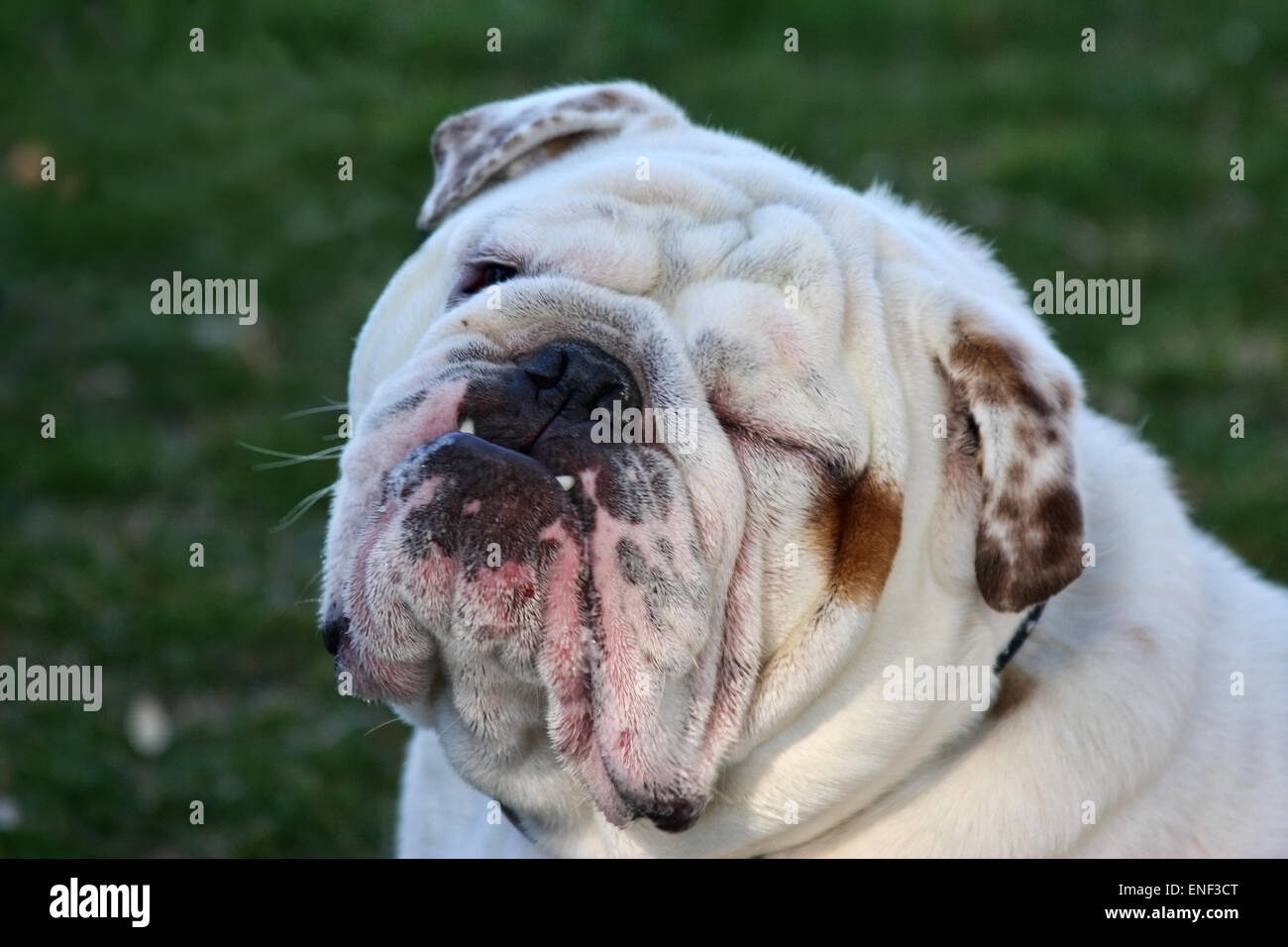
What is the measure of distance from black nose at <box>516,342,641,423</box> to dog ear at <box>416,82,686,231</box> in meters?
0.84

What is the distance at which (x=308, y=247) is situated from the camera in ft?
23.3

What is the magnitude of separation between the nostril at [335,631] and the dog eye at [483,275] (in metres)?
0.69

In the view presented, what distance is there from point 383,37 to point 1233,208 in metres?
4.35

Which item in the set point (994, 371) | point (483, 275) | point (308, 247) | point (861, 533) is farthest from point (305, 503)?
point (308, 247)

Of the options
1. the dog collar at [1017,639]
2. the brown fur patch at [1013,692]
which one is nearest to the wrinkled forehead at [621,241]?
the dog collar at [1017,639]

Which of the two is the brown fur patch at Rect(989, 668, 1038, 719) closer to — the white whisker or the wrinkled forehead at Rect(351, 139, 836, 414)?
the wrinkled forehead at Rect(351, 139, 836, 414)

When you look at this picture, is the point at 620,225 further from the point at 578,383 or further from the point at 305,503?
the point at 305,503

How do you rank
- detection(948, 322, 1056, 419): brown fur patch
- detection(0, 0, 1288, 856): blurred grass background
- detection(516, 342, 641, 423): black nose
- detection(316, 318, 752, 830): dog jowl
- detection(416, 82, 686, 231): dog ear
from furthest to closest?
detection(0, 0, 1288, 856): blurred grass background < detection(416, 82, 686, 231): dog ear < detection(948, 322, 1056, 419): brown fur patch < detection(516, 342, 641, 423): black nose < detection(316, 318, 752, 830): dog jowl

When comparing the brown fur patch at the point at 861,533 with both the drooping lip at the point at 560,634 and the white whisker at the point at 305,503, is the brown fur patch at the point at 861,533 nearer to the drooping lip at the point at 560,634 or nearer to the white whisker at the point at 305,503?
the drooping lip at the point at 560,634

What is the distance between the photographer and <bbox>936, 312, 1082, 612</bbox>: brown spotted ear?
9.17 ft

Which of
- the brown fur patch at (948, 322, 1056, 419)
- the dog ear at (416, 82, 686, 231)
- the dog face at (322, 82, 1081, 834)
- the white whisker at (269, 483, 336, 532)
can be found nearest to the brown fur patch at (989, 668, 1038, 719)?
the dog face at (322, 82, 1081, 834)

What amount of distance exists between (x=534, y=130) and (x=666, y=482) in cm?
109

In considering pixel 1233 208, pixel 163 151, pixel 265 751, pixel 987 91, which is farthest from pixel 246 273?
pixel 1233 208
